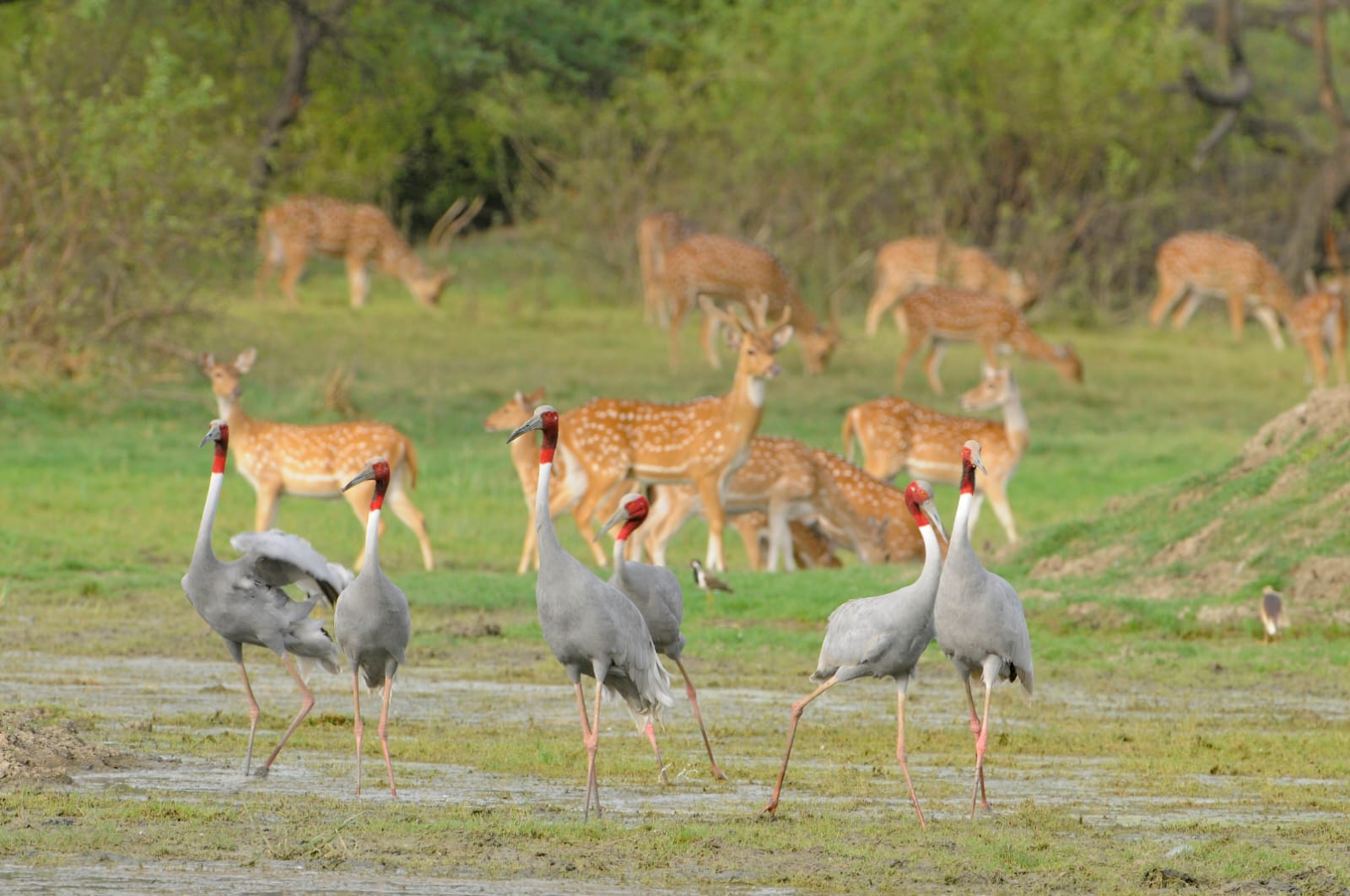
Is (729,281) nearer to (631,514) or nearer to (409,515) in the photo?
(409,515)

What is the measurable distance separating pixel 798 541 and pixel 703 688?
5827 millimetres

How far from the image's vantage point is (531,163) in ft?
99.1

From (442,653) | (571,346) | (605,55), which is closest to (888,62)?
(605,55)

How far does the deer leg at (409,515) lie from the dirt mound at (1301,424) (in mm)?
5198

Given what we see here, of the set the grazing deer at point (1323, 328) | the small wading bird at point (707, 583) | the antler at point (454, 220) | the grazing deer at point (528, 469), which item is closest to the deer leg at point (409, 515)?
the grazing deer at point (528, 469)

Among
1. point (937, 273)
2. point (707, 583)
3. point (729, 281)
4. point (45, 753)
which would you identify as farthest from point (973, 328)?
point (45, 753)

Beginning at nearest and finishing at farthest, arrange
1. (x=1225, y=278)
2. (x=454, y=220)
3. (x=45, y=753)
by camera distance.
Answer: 1. (x=45, y=753)
2. (x=1225, y=278)
3. (x=454, y=220)

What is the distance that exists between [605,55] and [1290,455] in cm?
1939

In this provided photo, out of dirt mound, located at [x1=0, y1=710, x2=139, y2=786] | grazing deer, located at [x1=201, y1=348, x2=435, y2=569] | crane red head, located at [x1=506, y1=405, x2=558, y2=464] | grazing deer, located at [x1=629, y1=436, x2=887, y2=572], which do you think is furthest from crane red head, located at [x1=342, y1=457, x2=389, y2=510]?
grazing deer, located at [x1=629, y1=436, x2=887, y2=572]

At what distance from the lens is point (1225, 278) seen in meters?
28.1

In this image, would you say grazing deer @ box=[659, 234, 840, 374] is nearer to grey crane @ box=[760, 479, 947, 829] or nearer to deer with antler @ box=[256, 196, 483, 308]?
deer with antler @ box=[256, 196, 483, 308]

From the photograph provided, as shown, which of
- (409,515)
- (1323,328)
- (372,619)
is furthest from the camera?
(1323,328)

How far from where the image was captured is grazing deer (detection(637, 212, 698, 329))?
1025 inches

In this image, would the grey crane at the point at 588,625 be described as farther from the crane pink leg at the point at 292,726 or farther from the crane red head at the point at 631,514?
the crane pink leg at the point at 292,726
